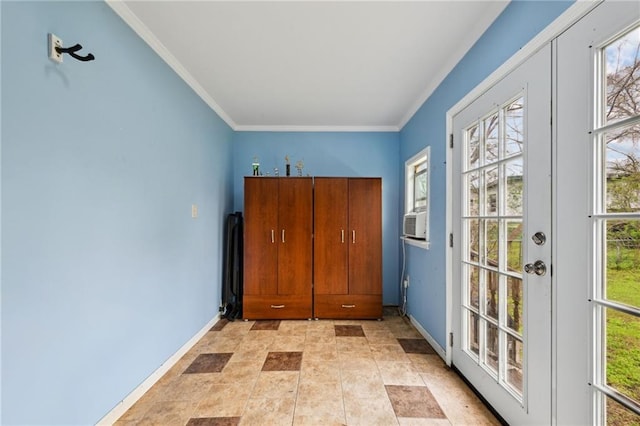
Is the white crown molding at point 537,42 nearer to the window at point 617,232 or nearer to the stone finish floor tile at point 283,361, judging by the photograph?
the window at point 617,232

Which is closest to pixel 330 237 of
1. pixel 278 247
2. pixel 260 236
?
pixel 278 247

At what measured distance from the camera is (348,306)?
307 centimetres

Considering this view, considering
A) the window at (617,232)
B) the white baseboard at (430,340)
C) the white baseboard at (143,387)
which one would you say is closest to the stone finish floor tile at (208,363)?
the white baseboard at (143,387)

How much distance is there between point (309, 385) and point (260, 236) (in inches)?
64.9

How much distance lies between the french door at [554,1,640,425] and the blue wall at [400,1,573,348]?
297mm

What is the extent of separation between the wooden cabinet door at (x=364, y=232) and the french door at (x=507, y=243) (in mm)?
1143

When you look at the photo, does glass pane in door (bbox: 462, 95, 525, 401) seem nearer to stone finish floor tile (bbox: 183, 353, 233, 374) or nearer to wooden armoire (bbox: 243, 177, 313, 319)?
wooden armoire (bbox: 243, 177, 313, 319)

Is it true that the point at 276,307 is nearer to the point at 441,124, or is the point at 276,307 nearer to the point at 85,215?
the point at 85,215

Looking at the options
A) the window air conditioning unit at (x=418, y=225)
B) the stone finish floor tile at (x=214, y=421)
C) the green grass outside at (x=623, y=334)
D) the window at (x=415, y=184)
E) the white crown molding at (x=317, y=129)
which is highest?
the white crown molding at (x=317, y=129)

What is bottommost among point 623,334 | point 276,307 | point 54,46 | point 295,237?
Answer: point 276,307

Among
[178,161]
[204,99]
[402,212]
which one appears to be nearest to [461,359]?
[402,212]

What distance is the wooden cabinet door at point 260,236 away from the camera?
10.0 ft

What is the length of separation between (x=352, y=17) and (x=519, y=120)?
1116 millimetres

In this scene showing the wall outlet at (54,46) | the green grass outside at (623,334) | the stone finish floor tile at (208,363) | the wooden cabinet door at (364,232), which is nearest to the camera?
the green grass outside at (623,334)
